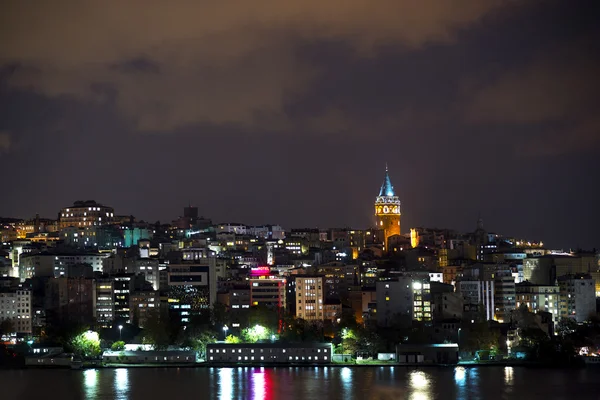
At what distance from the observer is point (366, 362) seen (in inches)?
1169

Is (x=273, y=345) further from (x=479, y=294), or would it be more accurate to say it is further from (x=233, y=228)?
(x=233, y=228)

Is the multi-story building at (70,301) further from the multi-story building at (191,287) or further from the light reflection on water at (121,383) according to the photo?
the light reflection on water at (121,383)

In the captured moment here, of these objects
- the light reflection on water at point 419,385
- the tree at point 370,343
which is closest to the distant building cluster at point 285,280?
the tree at point 370,343

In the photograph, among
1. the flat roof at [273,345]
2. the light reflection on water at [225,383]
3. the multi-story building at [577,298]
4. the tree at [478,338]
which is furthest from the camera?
the multi-story building at [577,298]

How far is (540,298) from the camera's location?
3509 centimetres

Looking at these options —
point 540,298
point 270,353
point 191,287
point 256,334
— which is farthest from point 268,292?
point 540,298

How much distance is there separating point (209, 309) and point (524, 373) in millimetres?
8289

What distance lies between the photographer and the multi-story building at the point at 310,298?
109 ft

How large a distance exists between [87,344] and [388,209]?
22465mm

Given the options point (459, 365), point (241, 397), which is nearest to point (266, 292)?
point (459, 365)

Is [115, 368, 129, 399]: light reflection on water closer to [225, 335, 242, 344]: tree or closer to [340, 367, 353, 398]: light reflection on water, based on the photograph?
[225, 335, 242, 344]: tree

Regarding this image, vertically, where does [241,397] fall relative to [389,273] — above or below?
below

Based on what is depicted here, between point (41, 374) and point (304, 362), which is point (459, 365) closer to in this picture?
point (304, 362)

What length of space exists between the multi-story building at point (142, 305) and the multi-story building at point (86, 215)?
1568 cm
